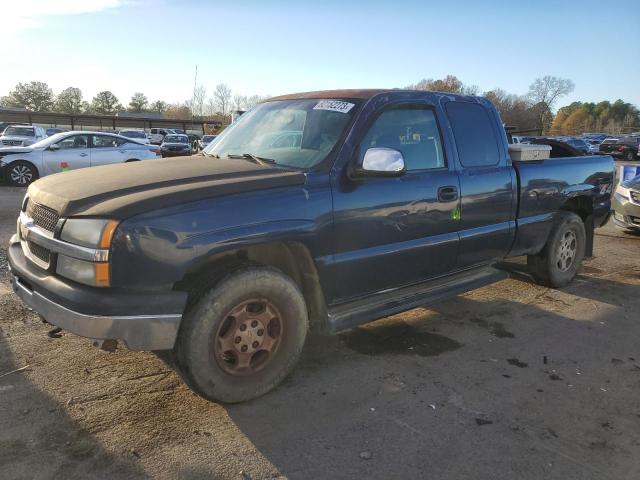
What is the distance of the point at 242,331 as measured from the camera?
308 cm

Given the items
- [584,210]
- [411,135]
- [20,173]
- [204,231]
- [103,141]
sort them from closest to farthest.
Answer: [204,231], [411,135], [584,210], [20,173], [103,141]

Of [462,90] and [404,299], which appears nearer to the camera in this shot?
[404,299]

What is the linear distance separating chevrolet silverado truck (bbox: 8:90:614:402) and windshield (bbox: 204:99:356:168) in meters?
0.02

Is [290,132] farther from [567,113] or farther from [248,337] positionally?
[567,113]

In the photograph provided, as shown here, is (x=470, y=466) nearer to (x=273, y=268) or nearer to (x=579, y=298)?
(x=273, y=268)

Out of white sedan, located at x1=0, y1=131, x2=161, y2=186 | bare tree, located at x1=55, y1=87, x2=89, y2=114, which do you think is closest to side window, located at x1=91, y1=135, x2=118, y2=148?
white sedan, located at x1=0, y1=131, x2=161, y2=186

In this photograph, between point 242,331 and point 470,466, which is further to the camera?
point 242,331

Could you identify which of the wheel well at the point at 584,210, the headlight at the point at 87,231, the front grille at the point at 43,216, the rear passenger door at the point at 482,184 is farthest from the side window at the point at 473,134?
the front grille at the point at 43,216

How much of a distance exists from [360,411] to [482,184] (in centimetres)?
227

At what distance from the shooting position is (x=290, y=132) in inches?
152

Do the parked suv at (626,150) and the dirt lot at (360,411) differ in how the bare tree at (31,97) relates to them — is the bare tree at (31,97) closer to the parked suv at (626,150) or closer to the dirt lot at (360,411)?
the parked suv at (626,150)

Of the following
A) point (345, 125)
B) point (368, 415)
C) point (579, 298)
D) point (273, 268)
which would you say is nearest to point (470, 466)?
point (368, 415)

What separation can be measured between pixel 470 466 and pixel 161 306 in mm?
1806

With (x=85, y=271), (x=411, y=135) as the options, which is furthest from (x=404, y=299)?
(x=85, y=271)
